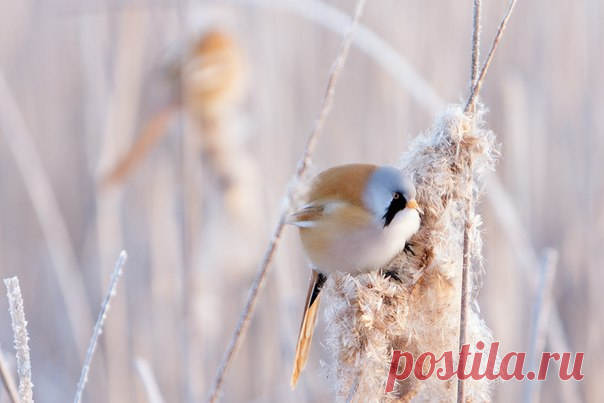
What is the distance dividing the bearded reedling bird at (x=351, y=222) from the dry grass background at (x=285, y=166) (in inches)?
27.4

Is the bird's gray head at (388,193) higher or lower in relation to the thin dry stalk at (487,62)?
lower

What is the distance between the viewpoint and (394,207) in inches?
34.2

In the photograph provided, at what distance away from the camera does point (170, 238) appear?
219 centimetres

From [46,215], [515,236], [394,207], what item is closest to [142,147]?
[46,215]

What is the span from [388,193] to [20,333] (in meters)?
0.42

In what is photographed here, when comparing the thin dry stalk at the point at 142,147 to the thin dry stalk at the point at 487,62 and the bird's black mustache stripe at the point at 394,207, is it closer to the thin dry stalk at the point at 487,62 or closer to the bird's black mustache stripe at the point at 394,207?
the bird's black mustache stripe at the point at 394,207

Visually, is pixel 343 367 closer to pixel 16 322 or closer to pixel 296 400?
pixel 16 322

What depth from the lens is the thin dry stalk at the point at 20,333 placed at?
69 cm

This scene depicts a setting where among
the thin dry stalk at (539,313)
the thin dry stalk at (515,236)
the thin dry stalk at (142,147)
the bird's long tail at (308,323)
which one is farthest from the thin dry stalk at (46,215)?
the thin dry stalk at (539,313)

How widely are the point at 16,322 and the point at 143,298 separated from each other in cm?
146

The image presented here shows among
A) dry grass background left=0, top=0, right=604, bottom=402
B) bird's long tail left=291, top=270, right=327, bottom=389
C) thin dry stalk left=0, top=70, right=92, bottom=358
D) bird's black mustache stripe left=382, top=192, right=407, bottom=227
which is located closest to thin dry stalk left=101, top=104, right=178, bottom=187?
dry grass background left=0, top=0, right=604, bottom=402

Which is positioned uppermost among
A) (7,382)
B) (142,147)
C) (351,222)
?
(142,147)

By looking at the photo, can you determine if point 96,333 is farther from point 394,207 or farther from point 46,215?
point 46,215

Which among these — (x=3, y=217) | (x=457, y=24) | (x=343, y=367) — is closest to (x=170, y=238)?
(x=3, y=217)
